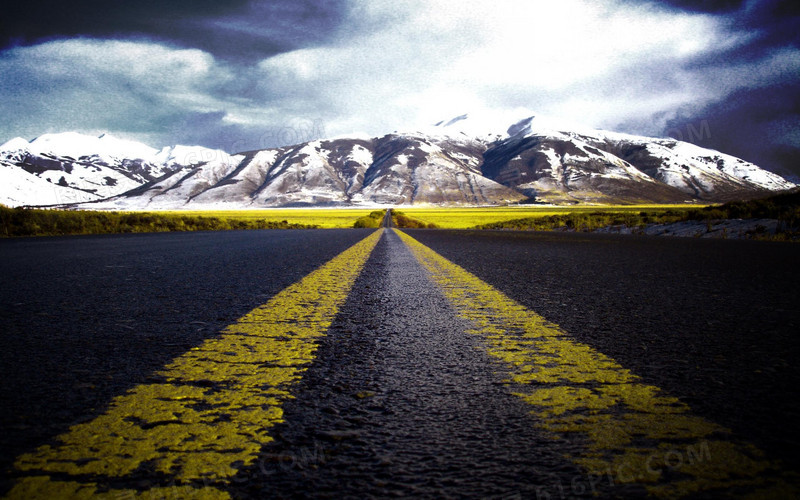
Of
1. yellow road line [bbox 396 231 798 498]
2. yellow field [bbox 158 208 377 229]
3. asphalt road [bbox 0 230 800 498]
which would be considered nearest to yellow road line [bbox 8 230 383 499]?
asphalt road [bbox 0 230 800 498]

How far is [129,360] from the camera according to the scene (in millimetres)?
2525

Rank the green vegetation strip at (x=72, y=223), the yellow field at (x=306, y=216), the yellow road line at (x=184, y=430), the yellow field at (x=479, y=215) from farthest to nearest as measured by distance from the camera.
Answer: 1. the yellow field at (x=479, y=215)
2. the yellow field at (x=306, y=216)
3. the green vegetation strip at (x=72, y=223)
4. the yellow road line at (x=184, y=430)

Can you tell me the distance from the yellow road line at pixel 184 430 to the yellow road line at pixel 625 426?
106 centimetres

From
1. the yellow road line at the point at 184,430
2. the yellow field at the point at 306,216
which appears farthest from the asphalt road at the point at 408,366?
the yellow field at the point at 306,216

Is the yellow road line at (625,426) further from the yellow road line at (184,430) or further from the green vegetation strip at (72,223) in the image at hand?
the green vegetation strip at (72,223)

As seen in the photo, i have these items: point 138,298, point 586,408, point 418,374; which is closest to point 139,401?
point 418,374

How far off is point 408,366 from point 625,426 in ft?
3.50

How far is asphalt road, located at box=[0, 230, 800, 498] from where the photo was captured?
1405mm

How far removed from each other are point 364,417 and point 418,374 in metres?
0.57

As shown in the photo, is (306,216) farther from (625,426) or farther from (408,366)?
(625,426)

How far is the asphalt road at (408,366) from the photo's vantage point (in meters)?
1.41

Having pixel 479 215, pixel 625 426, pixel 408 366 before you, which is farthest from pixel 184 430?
pixel 479 215

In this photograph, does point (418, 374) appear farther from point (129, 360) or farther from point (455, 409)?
point (129, 360)

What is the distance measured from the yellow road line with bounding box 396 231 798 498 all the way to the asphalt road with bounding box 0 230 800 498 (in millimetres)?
80
